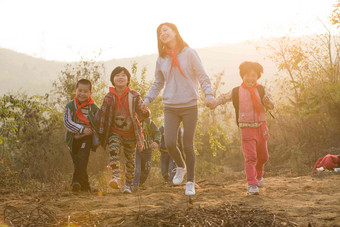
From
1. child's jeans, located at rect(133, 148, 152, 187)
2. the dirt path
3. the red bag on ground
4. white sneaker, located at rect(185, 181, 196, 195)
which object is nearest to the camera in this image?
the dirt path

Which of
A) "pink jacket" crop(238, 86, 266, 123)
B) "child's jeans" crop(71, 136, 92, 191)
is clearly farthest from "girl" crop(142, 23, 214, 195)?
"child's jeans" crop(71, 136, 92, 191)

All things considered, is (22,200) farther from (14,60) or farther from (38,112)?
(14,60)

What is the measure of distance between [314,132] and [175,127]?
713 cm

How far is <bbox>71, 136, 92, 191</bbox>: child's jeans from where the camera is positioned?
5297 millimetres

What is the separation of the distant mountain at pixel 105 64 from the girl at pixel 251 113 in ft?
277

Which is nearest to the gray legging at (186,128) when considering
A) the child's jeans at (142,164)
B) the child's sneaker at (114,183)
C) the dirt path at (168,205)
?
the dirt path at (168,205)

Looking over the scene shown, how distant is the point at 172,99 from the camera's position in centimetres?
482

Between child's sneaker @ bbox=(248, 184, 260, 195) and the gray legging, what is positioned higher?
the gray legging

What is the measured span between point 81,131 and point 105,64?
369 feet

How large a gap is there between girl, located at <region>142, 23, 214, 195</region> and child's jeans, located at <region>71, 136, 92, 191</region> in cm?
111

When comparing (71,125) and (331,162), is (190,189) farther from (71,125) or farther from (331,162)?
(331,162)

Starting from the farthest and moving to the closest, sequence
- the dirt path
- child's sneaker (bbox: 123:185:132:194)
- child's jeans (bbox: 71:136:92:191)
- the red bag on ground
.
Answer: the red bag on ground → child's jeans (bbox: 71:136:92:191) → child's sneaker (bbox: 123:185:132:194) → the dirt path

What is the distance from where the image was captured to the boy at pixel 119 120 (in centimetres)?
515

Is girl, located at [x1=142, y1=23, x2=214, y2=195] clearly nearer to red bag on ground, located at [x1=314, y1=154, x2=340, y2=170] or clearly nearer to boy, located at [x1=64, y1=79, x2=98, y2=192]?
boy, located at [x1=64, y1=79, x2=98, y2=192]
